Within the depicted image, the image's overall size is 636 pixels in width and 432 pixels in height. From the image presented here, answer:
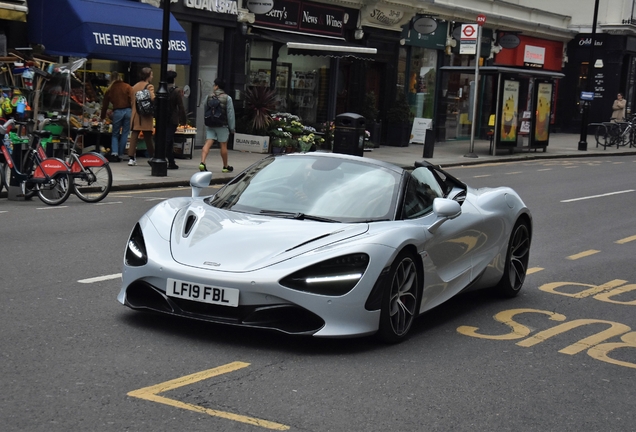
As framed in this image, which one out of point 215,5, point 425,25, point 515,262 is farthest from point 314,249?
point 425,25

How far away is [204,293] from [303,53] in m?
19.9

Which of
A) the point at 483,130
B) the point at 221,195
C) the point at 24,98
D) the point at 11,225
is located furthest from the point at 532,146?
the point at 221,195

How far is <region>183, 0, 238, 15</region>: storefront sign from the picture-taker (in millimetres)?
23109

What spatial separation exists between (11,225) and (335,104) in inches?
752

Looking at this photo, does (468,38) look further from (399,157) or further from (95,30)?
(95,30)

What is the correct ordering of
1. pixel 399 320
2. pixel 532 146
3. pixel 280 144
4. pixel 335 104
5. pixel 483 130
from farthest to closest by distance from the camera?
pixel 483 130
pixel 532 146
pixel 335 104
pixel 280 144
pixel 399 320

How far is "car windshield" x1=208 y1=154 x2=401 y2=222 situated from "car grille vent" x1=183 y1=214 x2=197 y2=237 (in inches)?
15.2

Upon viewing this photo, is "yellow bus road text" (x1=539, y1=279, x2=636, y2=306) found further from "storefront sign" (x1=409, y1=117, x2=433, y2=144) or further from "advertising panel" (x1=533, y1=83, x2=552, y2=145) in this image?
"advertising panel" (x1=533, y1=83, x2=552, y2=145)

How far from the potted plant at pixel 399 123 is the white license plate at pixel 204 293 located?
24666 mm

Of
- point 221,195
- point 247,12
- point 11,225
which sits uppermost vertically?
point 247,12

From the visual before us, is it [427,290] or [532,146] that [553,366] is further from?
[532,146]

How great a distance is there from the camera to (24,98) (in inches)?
671

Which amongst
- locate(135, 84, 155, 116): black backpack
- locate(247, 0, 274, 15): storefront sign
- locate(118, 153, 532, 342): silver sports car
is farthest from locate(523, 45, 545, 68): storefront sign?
locate(118, 153, 532, 342): silver sports car

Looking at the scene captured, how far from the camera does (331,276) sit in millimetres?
5945
